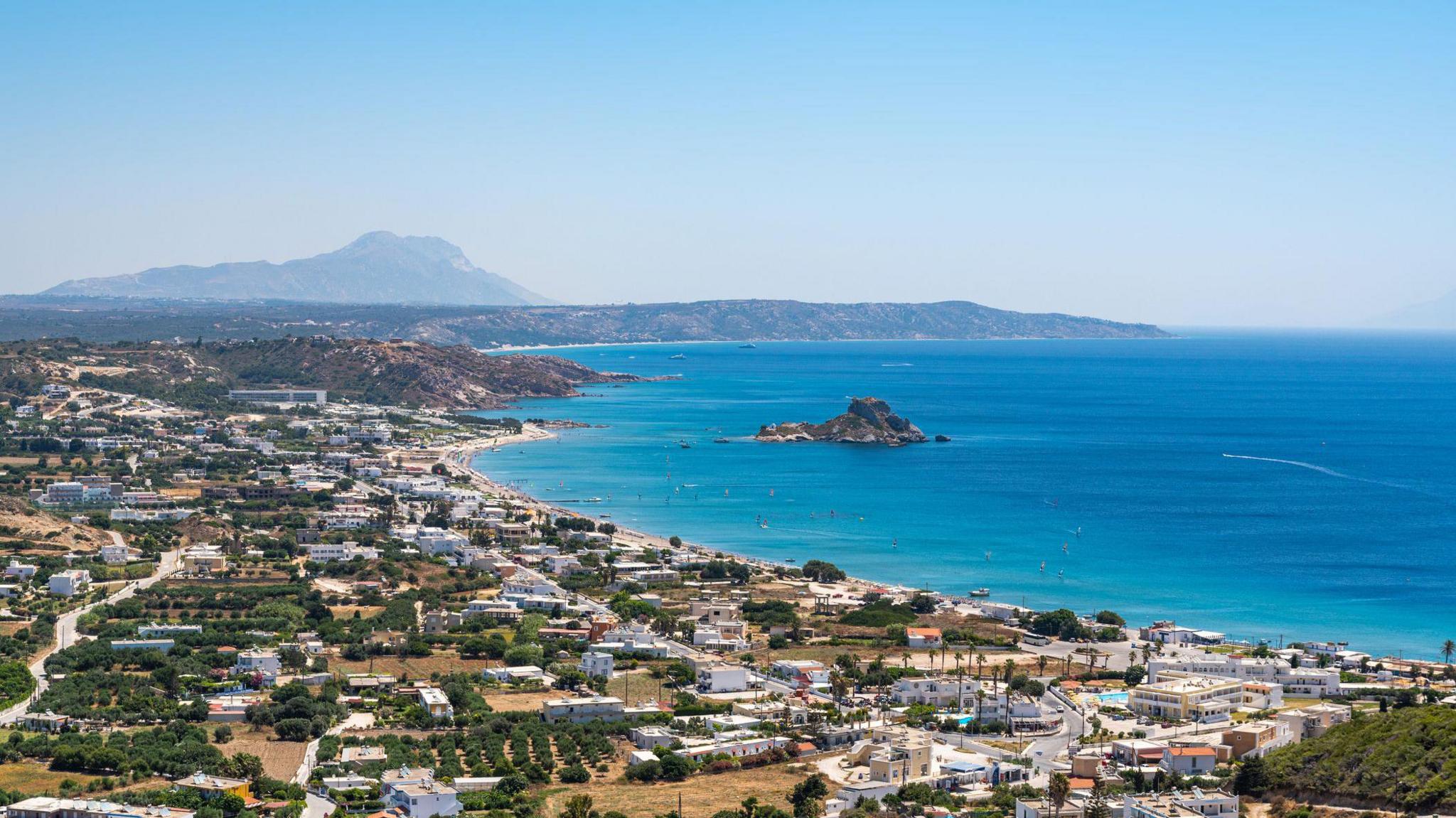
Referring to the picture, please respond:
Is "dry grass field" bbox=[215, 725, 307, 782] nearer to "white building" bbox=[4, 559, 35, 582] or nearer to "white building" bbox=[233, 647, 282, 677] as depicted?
"white building" bbox=[233, 647, 282, 677]

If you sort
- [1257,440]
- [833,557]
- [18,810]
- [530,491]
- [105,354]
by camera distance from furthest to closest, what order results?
1. [105,354]
2. [1257,440]
3. [530,491]
4. [833,557]
5. [18,810]

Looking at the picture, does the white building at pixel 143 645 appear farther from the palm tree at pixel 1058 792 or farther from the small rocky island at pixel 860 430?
the small rocky island at pixel 860 430

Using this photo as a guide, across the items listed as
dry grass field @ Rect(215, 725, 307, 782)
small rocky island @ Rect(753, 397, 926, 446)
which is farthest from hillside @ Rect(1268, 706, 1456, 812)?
small rocky island @ Rect(753, 397, 926, 446)

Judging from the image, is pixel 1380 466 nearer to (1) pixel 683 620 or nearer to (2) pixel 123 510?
(1) pixel 683 620

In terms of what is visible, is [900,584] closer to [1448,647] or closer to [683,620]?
[683,620]

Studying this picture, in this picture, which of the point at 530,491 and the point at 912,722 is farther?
the point at 530,491

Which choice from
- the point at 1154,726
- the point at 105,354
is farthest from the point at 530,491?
the point at 105,354

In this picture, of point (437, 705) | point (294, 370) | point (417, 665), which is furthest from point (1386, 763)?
point (294, 370)

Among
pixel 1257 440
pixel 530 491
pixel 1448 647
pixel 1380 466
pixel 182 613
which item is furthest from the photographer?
pixel 1257 440
